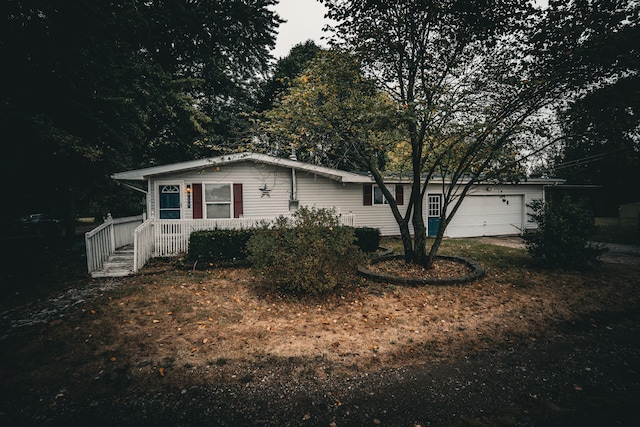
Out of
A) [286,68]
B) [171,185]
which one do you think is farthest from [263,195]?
[286,68]

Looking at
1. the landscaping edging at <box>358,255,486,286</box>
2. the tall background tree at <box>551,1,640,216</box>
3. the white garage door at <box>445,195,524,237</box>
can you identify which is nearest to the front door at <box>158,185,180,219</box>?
the landscaping edging at <box>358,255,486,286</box>

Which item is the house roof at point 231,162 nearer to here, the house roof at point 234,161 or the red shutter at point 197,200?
the house roof at point 234,161

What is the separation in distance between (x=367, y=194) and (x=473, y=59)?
8.49 m

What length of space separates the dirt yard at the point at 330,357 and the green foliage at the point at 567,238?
55.7 inches

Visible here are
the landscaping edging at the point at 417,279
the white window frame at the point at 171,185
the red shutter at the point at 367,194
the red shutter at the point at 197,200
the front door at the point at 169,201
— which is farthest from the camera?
the red shutter at the point at 367,194

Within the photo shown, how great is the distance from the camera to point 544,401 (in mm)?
3035

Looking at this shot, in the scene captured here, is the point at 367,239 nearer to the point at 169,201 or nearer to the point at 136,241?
the point at 136,241

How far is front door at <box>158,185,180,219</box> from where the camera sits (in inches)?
472

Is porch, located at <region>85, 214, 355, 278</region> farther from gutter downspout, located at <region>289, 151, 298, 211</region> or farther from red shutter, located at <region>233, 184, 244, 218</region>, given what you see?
gutter downspout, located at <region>289, 151, 298, 211</region>

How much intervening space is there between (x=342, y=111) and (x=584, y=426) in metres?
7.00

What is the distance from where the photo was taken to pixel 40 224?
862 inches

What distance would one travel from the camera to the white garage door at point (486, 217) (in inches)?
628

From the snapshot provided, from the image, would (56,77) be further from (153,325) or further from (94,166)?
(153,325)

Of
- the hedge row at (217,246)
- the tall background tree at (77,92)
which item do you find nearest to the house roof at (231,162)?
the tall background tree at (77,92)
